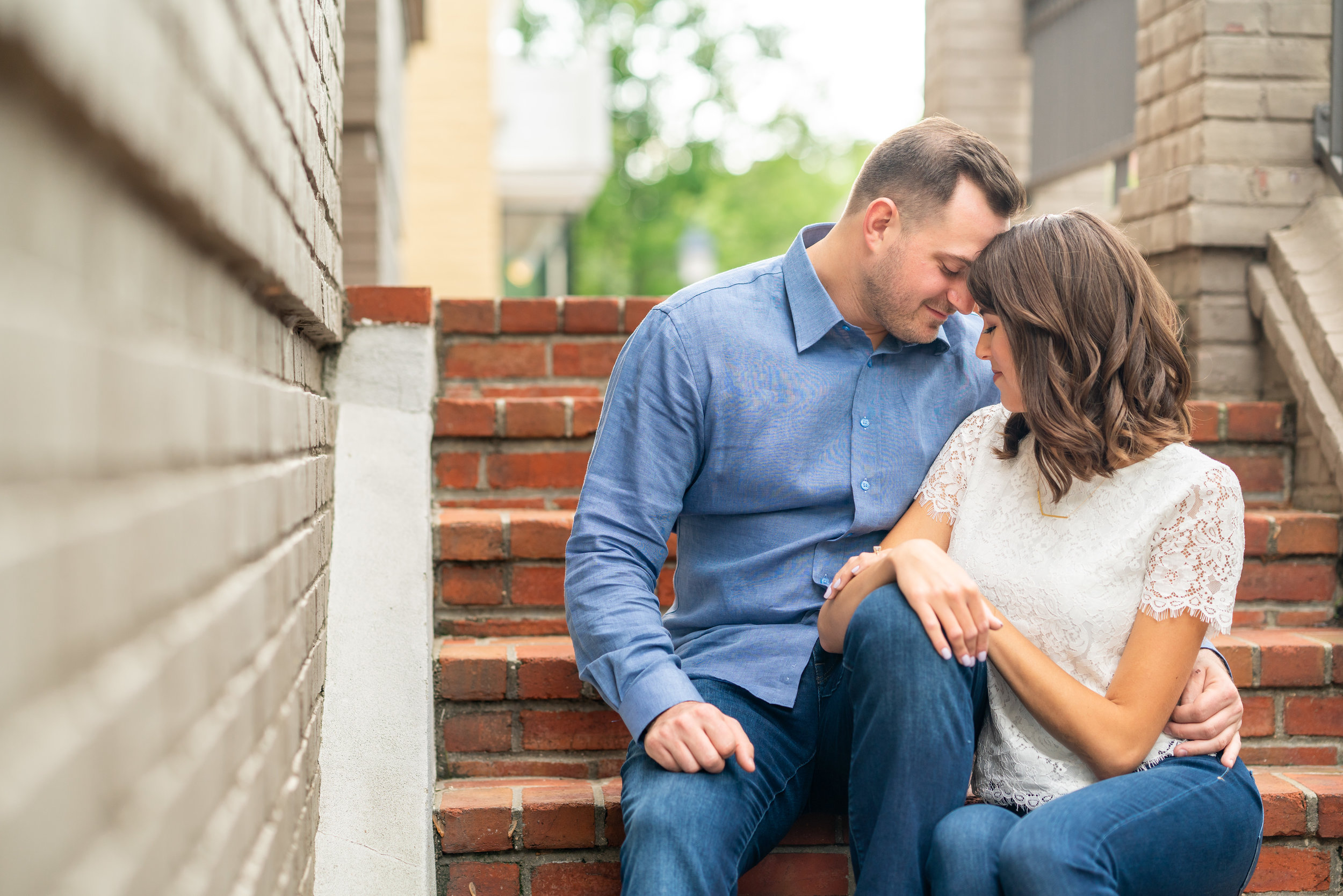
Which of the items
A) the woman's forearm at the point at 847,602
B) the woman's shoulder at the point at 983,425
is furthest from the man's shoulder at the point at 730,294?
the woman's forearm at the point at 847,602

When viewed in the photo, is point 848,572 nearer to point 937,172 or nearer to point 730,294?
point 730,294

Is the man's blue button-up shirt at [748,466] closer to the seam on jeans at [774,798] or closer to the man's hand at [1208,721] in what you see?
the seam on jeans at [774,798]

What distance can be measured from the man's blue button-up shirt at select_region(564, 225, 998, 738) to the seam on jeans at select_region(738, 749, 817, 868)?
5.2 inches

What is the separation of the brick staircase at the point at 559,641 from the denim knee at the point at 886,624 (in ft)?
1.68

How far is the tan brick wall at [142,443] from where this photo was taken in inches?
21.1

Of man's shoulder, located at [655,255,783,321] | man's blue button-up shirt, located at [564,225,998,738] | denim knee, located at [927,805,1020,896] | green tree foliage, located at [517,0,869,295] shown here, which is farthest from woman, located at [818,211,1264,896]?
green tree foliage, located at [517,0,869,295]

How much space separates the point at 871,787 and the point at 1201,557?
604 millimetres

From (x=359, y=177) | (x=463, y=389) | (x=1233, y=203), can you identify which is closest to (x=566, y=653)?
(x=463, y=389)

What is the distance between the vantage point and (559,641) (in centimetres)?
240

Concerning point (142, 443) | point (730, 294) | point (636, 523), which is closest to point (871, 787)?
point (636, 523)

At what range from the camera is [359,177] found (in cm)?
482

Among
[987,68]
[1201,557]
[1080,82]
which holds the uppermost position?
[987,68]

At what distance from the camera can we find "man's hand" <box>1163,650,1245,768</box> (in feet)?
5.46

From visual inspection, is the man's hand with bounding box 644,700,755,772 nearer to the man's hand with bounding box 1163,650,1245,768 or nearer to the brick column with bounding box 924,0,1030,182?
the man's hand with bounding box 1163,650,1245,768
